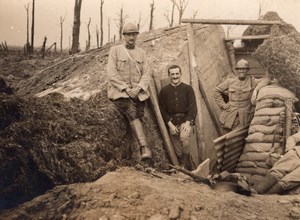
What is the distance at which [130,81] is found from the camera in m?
5.28

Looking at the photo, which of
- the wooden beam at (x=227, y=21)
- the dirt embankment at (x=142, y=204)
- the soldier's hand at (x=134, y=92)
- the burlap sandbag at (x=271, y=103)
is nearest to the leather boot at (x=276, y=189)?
the dirt embankment at (x=142, y=204)

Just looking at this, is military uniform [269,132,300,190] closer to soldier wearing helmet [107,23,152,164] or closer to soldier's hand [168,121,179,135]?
soldier's hand [168,121,179,135]

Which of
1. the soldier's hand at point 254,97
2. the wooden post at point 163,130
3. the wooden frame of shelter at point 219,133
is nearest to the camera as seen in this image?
the wooden post at point 163,130

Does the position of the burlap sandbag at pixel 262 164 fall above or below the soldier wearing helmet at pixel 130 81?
below

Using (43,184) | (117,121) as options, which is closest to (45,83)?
(117,121)

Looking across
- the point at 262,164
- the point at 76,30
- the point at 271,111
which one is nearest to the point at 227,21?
the point at 271,111

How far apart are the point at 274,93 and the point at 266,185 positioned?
2.21 metres

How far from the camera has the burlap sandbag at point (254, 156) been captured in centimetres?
640

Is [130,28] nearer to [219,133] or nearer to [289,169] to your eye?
[289,169]

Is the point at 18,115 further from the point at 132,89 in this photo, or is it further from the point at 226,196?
the point at 226,196

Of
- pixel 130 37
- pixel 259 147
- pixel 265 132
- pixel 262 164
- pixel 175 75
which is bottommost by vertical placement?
pixel 262 164

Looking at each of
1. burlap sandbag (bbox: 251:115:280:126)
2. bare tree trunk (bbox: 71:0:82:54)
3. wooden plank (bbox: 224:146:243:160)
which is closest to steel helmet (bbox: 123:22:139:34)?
burlap sandbag (bbox: 251:115:280:126)

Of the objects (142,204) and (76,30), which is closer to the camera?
(142,204)

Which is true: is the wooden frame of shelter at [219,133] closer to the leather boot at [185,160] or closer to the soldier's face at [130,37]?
the leather boot at [185,160]
